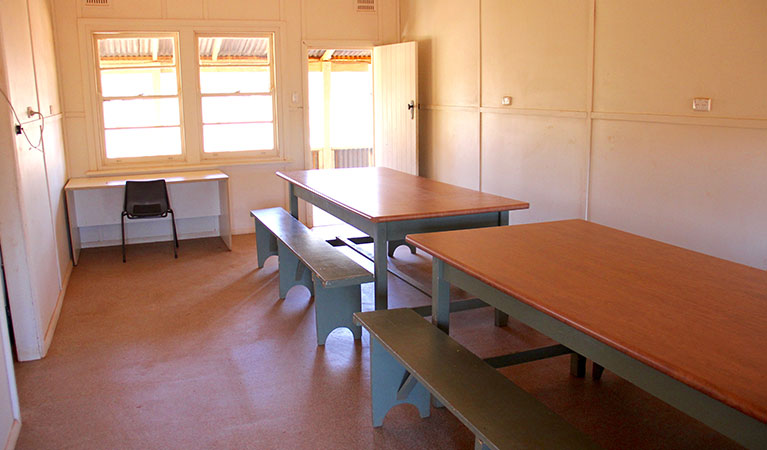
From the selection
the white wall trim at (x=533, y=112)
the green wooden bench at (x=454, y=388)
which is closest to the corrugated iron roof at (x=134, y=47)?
the white wall trim at (x=533, y=112)

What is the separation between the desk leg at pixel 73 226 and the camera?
20.3ft

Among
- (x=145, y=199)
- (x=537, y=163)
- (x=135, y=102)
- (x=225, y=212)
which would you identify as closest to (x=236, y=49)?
(x=135, y=102)

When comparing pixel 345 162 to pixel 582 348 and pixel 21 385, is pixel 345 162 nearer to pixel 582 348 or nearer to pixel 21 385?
pixel 21 385

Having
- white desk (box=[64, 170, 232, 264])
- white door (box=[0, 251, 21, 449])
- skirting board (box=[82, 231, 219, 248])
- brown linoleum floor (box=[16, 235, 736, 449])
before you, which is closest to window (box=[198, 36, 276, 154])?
white desk (box=[64, 170, 232, 264])

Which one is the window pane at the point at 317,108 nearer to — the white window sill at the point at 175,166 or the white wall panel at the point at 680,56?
the white window sill at the point at 175,166

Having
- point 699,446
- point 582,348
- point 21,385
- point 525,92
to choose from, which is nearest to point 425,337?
point 582,348

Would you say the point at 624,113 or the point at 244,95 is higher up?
the point at 244,95

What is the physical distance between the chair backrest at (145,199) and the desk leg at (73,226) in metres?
0.50

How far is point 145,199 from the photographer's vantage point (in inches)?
251

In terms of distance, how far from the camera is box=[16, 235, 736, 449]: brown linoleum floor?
3027mm

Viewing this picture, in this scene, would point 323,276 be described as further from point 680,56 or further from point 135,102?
point 135,102

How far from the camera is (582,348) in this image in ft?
7.01

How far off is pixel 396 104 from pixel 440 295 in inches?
189

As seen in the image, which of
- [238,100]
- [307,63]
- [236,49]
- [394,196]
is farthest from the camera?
[236,49]
